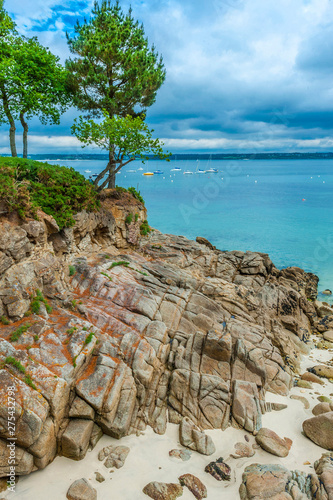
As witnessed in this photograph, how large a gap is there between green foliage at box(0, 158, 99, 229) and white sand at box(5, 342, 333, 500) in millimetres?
13724

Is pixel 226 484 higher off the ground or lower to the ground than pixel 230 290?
lower

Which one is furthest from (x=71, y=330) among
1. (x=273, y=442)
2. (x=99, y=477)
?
(x=273, y=442)

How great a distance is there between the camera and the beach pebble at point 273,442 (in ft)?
46.1

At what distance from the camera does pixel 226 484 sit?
1257cm

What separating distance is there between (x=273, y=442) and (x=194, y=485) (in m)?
4.63

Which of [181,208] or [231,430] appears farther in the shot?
[181,208]

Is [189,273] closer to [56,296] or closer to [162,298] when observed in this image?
[162,298]

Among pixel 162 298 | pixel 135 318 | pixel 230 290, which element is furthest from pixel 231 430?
pixel 230 290

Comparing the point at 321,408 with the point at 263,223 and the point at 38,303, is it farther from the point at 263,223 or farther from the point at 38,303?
the point at 263,223

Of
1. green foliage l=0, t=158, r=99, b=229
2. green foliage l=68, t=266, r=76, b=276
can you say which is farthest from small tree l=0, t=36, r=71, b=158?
green foliage l=68, t=266, r=76, b=276

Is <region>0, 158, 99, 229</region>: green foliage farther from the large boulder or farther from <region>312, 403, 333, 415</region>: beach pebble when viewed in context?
<region>312, 403, 333, 415</region>: beach pebble

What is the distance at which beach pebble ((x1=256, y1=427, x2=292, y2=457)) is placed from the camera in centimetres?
1406

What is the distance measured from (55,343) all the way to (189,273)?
14969 mm

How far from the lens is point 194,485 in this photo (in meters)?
12.4
